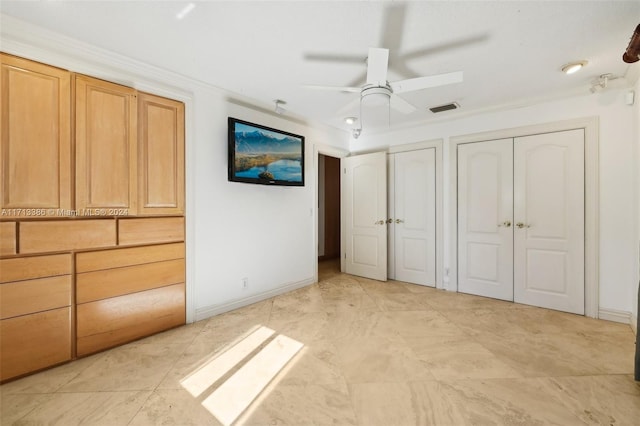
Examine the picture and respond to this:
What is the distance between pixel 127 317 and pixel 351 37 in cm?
297

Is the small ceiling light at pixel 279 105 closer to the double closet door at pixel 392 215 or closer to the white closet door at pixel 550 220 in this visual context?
the double closet door at pixel 392 215

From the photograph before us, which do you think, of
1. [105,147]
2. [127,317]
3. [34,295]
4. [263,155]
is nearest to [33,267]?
[34,295]

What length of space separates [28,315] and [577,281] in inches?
200

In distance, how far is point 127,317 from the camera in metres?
2.33

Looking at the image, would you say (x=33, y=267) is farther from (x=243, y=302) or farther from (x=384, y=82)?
(x=384, y=82)

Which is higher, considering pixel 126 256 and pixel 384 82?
pixel 384 82

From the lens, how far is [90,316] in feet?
7.05

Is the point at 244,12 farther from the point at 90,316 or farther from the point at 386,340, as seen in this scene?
the point at 386,340

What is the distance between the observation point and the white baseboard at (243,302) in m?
2.86

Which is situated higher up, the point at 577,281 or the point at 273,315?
the point at 577,281

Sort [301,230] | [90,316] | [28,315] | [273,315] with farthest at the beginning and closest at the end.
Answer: [301,230]
[273,315]
[90,316]
[28,315]

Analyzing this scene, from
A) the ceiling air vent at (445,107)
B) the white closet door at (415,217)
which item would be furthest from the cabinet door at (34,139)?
A: the white closet door at (415,217)

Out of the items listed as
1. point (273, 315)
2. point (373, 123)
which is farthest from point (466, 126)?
point (273, 315)

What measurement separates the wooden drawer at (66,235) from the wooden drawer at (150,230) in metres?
0.08
